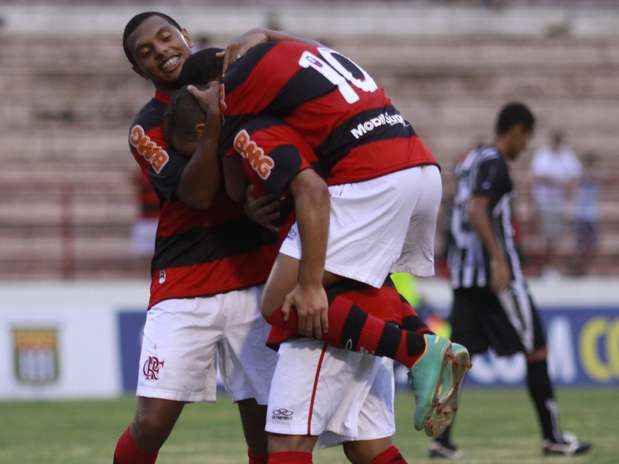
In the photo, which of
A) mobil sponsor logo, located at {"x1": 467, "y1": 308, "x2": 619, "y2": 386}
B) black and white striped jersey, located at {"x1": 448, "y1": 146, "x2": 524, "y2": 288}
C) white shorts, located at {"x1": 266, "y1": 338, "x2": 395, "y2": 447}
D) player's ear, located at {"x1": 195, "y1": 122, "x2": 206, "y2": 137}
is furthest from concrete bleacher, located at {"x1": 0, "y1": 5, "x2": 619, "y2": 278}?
white shorts, located at {"x1": 266, "y1": 338, "x2": 395, "y2": 447}

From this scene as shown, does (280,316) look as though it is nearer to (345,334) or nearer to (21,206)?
(345,334)

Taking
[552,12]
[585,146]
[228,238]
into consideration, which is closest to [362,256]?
[228,238]

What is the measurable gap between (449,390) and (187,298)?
128 centimetres

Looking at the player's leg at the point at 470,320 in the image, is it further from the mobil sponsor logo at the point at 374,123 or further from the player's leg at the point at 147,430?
the mobil sponsor logo at the point at 374,123

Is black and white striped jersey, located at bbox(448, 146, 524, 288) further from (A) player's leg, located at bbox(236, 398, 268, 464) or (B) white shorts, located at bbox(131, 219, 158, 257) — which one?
(B) white shorts, located at bbox(131, 219, 158, 257)

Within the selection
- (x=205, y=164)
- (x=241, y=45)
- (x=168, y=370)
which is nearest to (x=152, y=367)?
(x=168, y=370)

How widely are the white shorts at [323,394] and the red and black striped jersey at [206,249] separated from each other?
836mm

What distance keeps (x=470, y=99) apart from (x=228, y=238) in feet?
56.2

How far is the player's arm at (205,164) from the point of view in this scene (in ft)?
18.3

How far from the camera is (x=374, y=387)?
5.64 meters

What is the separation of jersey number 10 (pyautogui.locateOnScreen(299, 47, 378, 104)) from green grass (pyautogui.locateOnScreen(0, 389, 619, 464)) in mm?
3933

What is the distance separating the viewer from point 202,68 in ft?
19.3

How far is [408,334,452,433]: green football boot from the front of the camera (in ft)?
17.6

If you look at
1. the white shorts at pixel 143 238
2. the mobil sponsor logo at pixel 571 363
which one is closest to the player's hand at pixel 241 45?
the mobil sponsor logo at pixel 571 363
